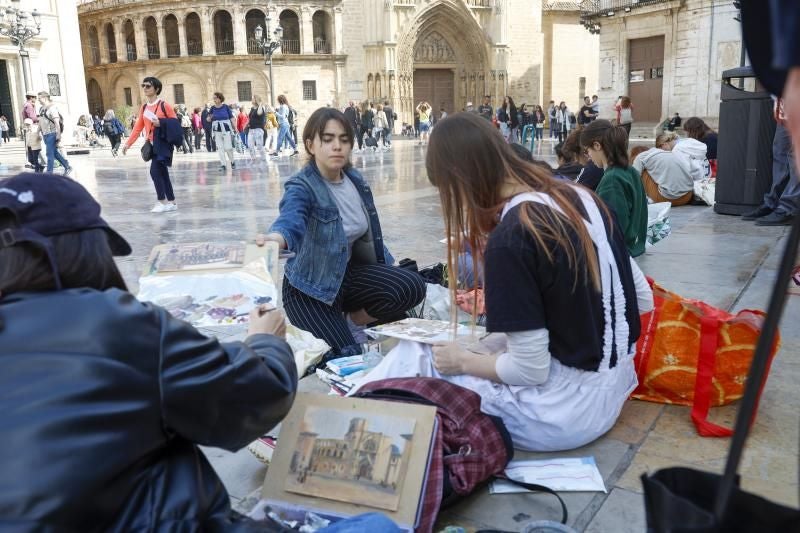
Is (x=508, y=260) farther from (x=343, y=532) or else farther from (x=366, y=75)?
(x=366, y=75)

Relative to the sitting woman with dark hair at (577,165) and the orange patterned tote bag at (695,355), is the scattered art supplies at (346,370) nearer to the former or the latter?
the orange patterned tote bag at (695,355)

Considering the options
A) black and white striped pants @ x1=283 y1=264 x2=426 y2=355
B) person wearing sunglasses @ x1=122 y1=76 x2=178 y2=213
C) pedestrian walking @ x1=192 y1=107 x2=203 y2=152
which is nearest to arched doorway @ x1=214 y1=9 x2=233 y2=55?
pedestrian walking @ x1=192 y1=107 x2=203 y2=152

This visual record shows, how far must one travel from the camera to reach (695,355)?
3121mm

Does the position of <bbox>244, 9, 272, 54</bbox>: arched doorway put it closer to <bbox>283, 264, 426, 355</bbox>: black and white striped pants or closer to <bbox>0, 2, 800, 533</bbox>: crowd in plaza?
<bbox>283, 264, 426, 355</bbox>: black and white striped pants

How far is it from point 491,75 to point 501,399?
39.8 metres

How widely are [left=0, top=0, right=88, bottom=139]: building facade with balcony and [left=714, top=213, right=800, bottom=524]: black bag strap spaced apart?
33055 mm

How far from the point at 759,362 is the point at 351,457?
1526 millimetres

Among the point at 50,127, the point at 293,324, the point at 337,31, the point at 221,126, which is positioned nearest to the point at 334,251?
the point at 293,324

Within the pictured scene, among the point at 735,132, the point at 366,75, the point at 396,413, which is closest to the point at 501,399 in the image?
the point at 396,413

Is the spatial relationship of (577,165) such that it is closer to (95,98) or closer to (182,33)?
(182,33)

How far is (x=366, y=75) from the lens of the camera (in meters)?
40.2

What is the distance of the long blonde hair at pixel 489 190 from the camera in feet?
7.75

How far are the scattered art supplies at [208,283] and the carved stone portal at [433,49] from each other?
3999 cm

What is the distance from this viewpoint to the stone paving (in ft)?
8.12
